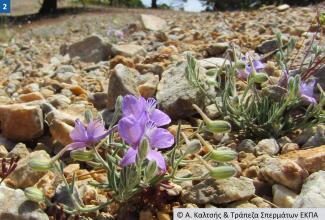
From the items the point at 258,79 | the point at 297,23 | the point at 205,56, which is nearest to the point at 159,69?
the point at 205,56

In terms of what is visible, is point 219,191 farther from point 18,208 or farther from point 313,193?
point 18,208

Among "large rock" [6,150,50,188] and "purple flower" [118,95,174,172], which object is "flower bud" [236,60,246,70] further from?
"large rock" [6,150,50,188]

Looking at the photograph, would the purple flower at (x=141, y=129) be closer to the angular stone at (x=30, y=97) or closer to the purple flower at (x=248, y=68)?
the purple flower at (x=248, y=68)

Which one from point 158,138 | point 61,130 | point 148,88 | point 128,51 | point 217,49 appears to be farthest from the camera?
point 128,51

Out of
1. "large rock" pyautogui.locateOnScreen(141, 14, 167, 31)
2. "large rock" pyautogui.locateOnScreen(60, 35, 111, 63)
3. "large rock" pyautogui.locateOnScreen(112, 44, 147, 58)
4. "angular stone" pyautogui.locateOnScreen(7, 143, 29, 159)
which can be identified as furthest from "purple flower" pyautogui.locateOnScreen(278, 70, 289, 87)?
"large rock" pyautogui.locateOnScreen(141, 14, 167, 31)

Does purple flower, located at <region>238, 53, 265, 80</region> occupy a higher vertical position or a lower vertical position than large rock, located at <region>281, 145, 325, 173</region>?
higher

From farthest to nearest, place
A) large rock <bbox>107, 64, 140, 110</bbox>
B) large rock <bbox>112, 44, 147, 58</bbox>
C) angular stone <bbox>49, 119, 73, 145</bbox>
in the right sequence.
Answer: large rock <bbox>112, 44, 147, 58</bbox>
large rock <bbox>107, 64, 140, 110</bbox>
angular stone <bbox>49, 119, 73, 145</bbox>

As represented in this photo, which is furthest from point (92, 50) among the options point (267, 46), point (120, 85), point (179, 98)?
point (179, 98)

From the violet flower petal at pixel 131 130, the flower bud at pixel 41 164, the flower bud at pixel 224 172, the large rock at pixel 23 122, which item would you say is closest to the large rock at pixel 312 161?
the flower bud at pixel 224 172
